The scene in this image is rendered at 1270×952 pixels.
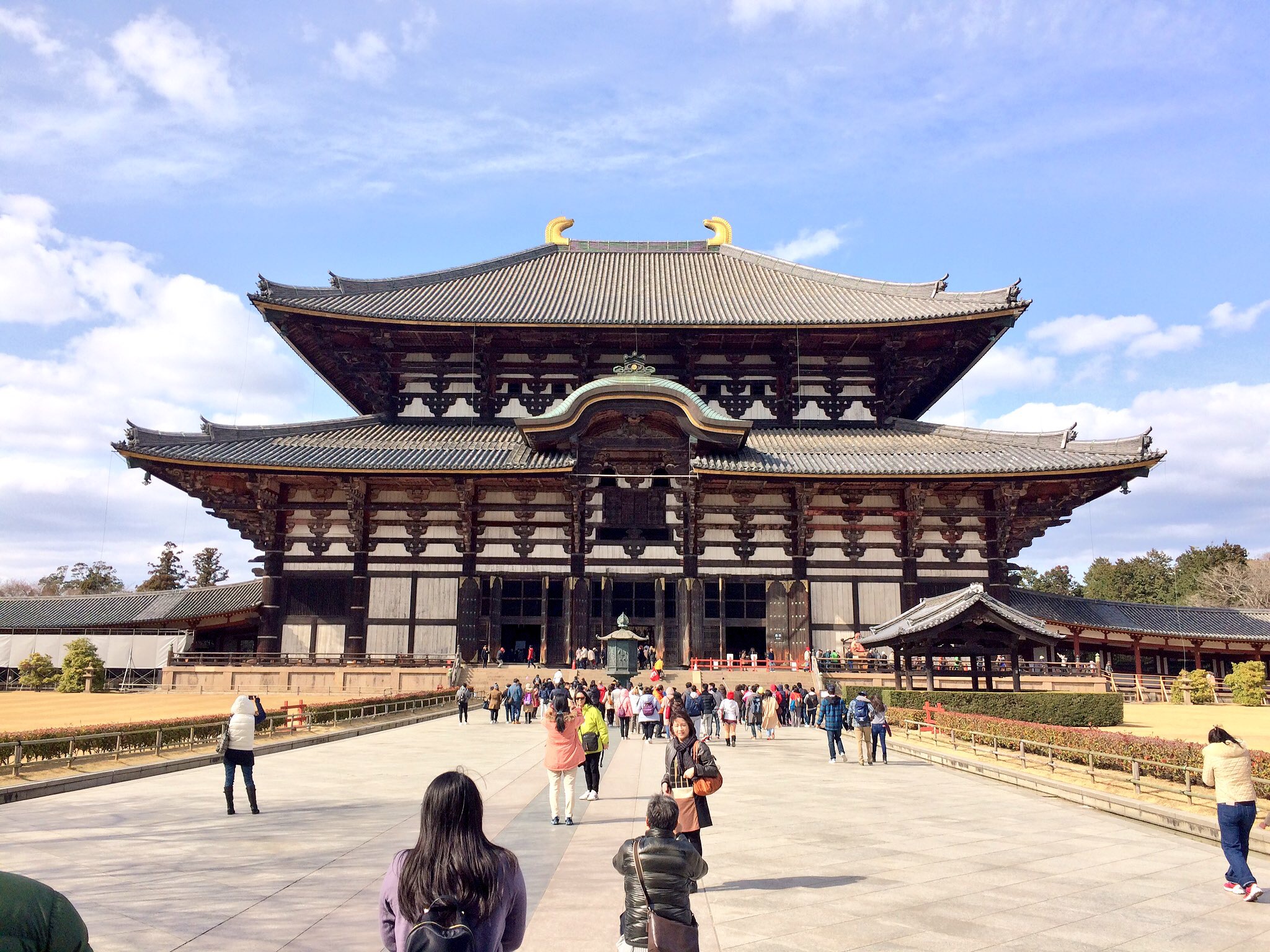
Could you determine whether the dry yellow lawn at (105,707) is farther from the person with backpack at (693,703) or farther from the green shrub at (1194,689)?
the green shrub at (1194,689)

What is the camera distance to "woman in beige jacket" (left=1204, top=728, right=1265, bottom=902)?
823 cm

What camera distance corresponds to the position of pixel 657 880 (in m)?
5.05

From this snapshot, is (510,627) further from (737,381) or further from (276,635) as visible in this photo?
(737,381)

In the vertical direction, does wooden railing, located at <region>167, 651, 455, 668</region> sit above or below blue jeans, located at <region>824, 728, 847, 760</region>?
above

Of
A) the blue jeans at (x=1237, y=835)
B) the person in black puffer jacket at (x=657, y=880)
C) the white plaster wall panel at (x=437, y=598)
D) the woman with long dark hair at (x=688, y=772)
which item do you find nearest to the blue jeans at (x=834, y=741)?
the blue jeans at (x=1237, y=835)

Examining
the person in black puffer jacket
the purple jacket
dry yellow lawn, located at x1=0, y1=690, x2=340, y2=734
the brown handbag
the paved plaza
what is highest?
the purple jacket

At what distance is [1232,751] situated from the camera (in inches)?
344

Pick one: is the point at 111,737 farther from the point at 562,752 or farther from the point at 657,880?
the point at 657,880

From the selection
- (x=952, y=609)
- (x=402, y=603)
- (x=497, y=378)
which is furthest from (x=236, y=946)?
(x=497, y=378)

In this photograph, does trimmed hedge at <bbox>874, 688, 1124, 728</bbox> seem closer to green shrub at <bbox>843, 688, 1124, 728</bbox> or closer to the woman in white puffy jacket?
green shrub at <bbox>843, 688, 1124, 728</bbox>

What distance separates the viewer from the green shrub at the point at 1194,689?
32969mm

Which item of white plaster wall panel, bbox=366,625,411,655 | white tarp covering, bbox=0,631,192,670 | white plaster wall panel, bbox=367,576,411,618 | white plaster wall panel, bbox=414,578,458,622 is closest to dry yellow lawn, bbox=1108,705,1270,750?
white plaster wall panel, bbox=414,578,458,622

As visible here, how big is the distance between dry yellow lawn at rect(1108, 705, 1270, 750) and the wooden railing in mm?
22503

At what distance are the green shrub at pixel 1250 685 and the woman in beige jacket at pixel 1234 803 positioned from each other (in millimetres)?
29364
